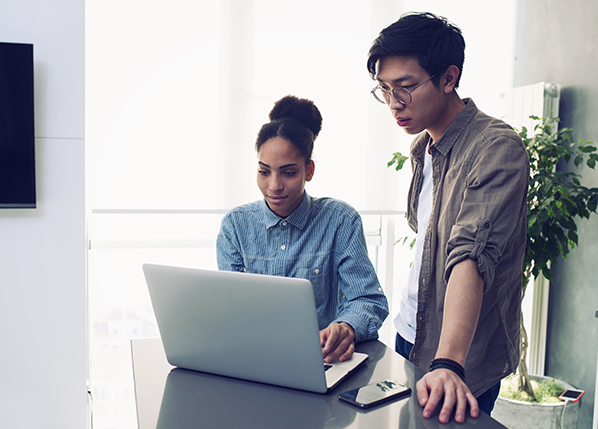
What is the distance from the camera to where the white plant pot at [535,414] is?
7.74 ft

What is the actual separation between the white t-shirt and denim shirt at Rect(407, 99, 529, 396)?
0.09 m

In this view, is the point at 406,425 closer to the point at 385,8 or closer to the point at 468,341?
the point at 468,341

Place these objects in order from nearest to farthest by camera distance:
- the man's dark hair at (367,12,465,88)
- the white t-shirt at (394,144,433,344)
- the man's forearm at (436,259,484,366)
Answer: the man's forearm at (436,259,484,366) → the man's dark hair at (367,12,465,88) → the white t-shirt at (394,144,433,344)

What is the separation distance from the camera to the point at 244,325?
91 cm

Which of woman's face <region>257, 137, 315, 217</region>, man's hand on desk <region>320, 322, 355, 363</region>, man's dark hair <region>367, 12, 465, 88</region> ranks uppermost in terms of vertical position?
man's dark hair <region>367, 12, 465, 88</region>

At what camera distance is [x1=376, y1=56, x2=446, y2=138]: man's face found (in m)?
1.21

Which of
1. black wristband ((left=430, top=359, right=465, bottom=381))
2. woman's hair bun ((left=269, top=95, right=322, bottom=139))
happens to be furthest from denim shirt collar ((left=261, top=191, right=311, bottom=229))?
black wristband ((left=430, top=359, right=465, bottom=381))

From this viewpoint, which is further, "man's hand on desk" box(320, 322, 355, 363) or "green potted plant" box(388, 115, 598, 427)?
"green potted plant" box(388, 115, 598, 427)

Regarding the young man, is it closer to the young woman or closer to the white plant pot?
the young woman

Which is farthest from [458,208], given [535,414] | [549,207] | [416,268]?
[535,414]

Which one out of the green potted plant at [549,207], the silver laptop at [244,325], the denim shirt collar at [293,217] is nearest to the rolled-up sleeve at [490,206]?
the silver laptop at [244,325]

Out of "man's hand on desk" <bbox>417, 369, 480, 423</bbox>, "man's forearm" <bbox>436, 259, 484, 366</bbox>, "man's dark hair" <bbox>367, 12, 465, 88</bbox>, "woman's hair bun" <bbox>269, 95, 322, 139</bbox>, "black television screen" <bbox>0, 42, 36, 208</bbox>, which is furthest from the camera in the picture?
"black television screen" <bbox>0, 42, 36, 208</bbox>

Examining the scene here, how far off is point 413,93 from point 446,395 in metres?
0.74

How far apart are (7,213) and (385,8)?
→ 225 cm
